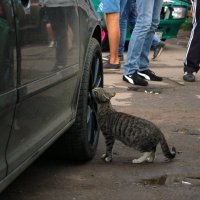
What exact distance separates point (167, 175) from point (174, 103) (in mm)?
2406

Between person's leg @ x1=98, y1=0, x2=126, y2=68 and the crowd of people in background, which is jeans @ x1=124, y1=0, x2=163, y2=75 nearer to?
the crowd of people in background

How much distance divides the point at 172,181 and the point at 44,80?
1.34 meters

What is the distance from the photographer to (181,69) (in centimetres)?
864

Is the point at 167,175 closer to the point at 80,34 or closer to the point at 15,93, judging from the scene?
the point at 80,34

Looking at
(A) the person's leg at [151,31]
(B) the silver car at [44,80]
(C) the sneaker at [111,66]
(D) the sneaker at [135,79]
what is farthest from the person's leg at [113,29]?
(B) the silver car at [44,80]

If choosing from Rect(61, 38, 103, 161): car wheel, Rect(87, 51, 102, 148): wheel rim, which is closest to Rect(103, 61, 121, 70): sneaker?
Rect(87, 51, 102, 148): wheel rim

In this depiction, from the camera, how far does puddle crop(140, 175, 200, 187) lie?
12.0 ft

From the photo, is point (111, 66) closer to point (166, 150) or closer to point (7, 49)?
point (166, 150)

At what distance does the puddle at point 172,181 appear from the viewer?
12.0ft

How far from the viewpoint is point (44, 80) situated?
2805 millimetres

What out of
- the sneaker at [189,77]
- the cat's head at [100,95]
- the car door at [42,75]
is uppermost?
the car door at [42,75]

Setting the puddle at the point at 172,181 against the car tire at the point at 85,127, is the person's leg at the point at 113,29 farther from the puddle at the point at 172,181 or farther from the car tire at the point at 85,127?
the puddle at the point at 172,181

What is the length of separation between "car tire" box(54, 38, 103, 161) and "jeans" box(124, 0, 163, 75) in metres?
2.78

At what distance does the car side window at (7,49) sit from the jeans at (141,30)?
15.5 feet
